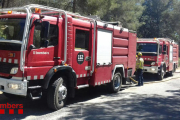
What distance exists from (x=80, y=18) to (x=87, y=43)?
2.91ft

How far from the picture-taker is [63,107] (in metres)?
6.52

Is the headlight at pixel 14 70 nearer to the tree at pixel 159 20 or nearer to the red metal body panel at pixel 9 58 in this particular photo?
the red metal body panel at pixel 9 58

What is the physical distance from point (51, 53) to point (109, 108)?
8.04 feet

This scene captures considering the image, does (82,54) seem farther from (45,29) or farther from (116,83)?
(116,83)

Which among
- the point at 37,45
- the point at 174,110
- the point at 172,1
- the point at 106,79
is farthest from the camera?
the point at 172,1

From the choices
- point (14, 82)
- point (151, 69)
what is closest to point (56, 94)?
point (14, 82)

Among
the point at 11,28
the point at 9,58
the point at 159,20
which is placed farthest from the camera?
the point at 159,20

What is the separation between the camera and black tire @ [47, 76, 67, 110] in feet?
19.2

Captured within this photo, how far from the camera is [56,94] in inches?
233

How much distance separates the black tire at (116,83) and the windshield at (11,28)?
4.59m

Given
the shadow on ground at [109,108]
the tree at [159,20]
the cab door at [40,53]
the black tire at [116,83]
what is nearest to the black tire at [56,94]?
the shadow on ground at [109,108]

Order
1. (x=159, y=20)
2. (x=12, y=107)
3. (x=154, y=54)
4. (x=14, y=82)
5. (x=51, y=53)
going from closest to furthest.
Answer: (x=14, y=82) → (x=51, y=53) → (x=12, y=107) → (x=154, y=54) → (x=159, y=20)

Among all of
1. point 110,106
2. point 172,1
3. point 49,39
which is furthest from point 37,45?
point 172,1

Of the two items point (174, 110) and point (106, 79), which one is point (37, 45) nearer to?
point (106, 79)
